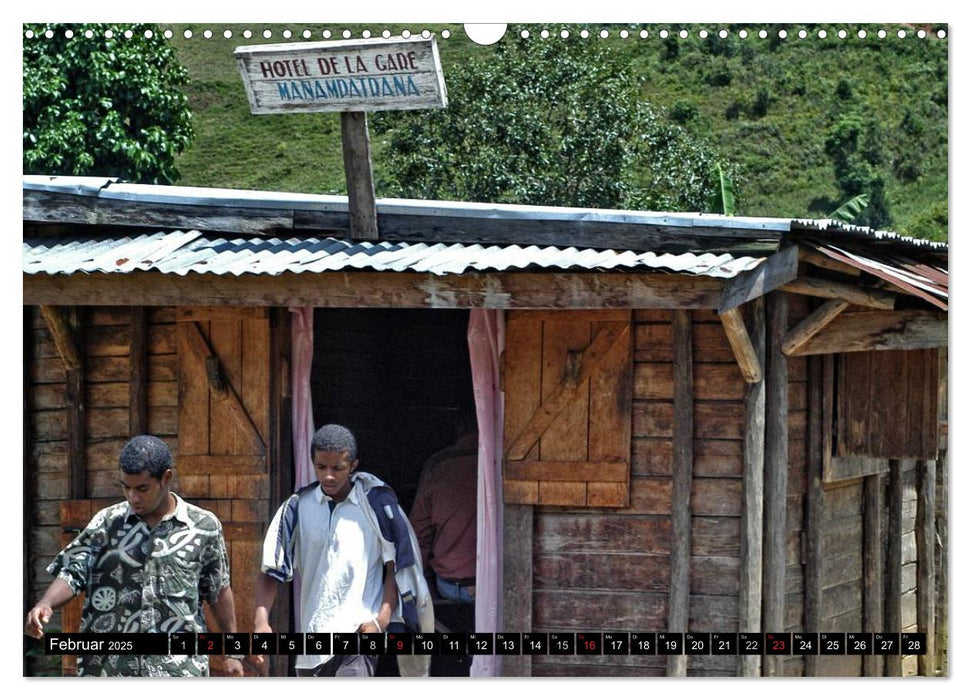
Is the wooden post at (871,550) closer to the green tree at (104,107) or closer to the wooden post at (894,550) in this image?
the wooden post at (894,550)

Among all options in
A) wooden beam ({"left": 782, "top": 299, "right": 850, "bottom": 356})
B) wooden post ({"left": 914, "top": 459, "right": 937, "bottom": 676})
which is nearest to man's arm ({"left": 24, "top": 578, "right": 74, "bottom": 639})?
wooden beam ({"left": 782, "top": 299, "right": 850, "bottom": 356})

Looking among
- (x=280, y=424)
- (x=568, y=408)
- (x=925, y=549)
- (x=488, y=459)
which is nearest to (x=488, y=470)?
(x=488, y=459)

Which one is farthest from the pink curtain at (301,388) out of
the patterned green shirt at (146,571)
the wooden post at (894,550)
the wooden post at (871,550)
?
the wooden post at (894,550)

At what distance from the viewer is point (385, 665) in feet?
25.7

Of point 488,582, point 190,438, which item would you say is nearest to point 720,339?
point 488,582

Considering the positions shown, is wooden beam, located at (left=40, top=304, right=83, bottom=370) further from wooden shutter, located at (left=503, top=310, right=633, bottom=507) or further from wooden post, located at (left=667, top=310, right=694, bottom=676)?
wooden post, located at (left=667, top=310, right=694, bottom=676)

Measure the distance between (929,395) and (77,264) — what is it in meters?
4.32

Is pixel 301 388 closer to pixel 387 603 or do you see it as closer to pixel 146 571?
pixel 387 603

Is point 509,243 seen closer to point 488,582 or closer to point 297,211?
point 297,211

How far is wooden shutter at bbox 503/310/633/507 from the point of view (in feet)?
23.0

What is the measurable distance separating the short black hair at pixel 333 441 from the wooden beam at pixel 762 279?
183 cm

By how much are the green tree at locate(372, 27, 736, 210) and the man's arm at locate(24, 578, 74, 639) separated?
11.8 meters

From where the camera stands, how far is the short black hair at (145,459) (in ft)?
19.2

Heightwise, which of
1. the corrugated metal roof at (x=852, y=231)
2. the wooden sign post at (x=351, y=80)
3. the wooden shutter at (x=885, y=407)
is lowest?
the wooden shutter at (x=885, y=407)
